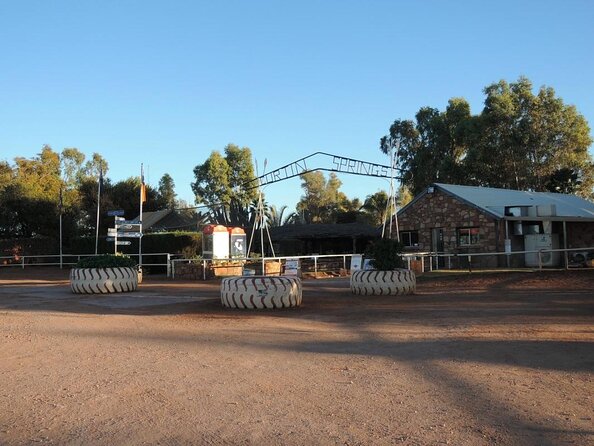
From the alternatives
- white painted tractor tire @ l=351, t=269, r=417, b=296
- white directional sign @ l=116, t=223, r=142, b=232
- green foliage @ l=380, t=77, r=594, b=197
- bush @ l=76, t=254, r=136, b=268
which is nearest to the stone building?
green foliage @ l=380, t=77, r=594, b=197

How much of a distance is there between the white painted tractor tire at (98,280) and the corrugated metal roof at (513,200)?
19351mm

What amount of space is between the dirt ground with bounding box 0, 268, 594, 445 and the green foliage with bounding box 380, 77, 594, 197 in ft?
106

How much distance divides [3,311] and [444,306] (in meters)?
10.4

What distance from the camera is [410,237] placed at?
113ft

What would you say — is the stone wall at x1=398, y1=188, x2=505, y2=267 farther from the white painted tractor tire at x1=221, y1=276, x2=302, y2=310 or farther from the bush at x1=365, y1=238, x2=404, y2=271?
the white painted tractor tire at x1=221, y1=276, x2=302, y2=310

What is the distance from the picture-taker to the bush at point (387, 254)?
15.4 metres

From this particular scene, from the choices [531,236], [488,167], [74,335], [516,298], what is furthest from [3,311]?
[488,167]

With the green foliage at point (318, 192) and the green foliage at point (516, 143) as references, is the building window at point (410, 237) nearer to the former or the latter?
the green foliage at point (516, 143)

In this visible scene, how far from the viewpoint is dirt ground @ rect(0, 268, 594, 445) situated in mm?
4613

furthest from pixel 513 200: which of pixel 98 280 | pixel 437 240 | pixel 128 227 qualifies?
pixel 98 280

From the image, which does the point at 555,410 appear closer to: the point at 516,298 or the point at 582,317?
the point at 582,317

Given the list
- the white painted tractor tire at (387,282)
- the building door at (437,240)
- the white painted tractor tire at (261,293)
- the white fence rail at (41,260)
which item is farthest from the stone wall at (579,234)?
the white fence rail at (41,260)

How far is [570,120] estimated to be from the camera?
42438mm

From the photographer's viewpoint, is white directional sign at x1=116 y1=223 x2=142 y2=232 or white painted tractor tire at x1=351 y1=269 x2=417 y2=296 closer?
white painted tractor tire at x1=351 y1=269 x2=417 y2=296
